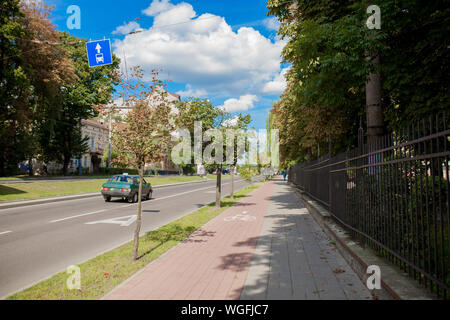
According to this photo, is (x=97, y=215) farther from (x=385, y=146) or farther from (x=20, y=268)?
(x=385, y=146)

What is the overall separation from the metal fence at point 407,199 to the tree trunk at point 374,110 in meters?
2.15

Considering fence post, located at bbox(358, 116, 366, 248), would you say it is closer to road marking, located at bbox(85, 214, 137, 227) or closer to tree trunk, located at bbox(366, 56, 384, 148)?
tree trunk, located at bbox(366, 56, 384, 148)

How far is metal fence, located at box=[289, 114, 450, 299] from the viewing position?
131 inches

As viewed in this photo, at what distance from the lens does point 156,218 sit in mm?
12547

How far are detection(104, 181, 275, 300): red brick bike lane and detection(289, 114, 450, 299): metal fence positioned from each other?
2162 millimetres

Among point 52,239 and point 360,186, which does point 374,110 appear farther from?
point 52,239

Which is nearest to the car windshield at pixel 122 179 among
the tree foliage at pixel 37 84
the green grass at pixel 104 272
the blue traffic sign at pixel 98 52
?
the tree foliage at pixel 37 84

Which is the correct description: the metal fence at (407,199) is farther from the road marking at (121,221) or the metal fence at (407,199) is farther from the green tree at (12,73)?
the green tree at (12,73)

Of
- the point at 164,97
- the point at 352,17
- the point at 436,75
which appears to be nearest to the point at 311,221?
the point at 436,75

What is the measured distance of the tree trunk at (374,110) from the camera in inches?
343

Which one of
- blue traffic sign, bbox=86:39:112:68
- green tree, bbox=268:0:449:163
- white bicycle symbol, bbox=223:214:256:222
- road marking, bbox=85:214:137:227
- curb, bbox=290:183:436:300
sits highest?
blue traffic sign, bbox=86:39:112:68

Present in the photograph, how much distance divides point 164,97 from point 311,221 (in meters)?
7.15

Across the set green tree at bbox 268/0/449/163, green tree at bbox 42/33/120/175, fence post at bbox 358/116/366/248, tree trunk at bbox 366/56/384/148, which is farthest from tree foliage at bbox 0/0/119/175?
fence post at bbox 358/116/366/248

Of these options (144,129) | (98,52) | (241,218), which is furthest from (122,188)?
(144,129)
